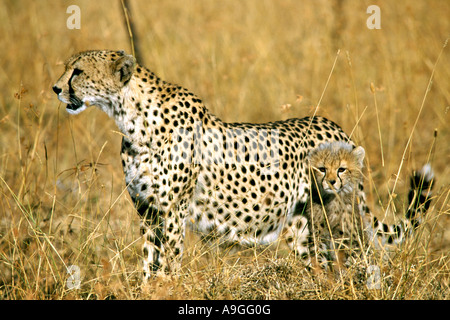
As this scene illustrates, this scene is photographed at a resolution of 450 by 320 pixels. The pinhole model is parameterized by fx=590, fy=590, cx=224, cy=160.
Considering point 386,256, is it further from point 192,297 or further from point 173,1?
point 173,1

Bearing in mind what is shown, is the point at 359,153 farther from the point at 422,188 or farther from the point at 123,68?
the point at 123,68

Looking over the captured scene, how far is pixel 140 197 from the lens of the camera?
10.7ft

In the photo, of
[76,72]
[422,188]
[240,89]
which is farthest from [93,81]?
[240,89]

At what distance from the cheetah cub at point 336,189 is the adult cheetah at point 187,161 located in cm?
11

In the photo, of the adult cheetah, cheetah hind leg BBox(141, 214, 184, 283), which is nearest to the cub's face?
the adult cheetah

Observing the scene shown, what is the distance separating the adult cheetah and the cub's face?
0.15m

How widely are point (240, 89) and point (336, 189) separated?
8.11 ft

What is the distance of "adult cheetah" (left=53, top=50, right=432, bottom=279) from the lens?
10.4 ft

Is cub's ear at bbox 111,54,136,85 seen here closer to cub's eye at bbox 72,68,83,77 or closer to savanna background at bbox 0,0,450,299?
cub's eye at bbox 72,68,83,77

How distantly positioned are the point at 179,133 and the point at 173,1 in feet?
17.1

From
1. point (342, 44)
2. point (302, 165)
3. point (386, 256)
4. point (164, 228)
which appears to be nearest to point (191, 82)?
point (342, 44)

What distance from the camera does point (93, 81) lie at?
317 cm

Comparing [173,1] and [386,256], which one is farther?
[173,1]

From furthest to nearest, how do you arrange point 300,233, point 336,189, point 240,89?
point 240,89 < point 300,233 < point 336,189
